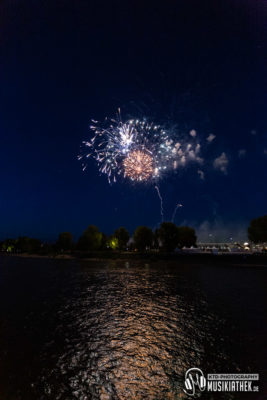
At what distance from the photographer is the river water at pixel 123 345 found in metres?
7.86

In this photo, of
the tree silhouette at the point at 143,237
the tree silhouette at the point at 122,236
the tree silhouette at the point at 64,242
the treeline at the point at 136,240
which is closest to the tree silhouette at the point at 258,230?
the treeline at the point at 136,240

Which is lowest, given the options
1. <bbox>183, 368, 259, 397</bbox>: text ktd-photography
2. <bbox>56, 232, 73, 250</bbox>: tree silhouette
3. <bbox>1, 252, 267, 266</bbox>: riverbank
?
<bbox>1, 252, 267, 266</bbox>: riverbank

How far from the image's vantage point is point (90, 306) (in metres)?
18.1

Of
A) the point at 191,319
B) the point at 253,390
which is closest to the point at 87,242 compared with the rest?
the point at 191,319

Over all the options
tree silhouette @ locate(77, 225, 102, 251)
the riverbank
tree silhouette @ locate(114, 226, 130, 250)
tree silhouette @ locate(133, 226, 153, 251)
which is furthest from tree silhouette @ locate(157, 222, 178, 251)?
tree silhouette @ locate(77, 225, 102, 251)

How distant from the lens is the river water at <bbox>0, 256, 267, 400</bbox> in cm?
786

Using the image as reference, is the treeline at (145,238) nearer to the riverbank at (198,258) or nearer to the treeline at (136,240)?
the treeline at (136,240)

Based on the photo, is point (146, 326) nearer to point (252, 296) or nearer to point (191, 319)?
point (191, 319)

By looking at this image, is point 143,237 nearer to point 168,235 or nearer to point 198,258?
point 168,235

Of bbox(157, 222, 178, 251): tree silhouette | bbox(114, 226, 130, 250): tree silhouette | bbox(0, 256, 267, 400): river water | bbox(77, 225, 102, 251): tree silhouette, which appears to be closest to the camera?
bbox(0, 256, 267, 400): river water

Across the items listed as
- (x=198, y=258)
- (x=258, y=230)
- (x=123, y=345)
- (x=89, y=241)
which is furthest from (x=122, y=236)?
(x=123, y=345)

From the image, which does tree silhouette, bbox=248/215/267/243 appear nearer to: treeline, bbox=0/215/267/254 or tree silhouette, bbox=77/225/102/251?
treeline, bbox=0/215/267/254

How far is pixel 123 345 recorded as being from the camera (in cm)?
1104

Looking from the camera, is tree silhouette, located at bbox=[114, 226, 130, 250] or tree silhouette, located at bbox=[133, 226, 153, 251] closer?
tree silhouette, located at bbox=[133, 226, 153, 251]
